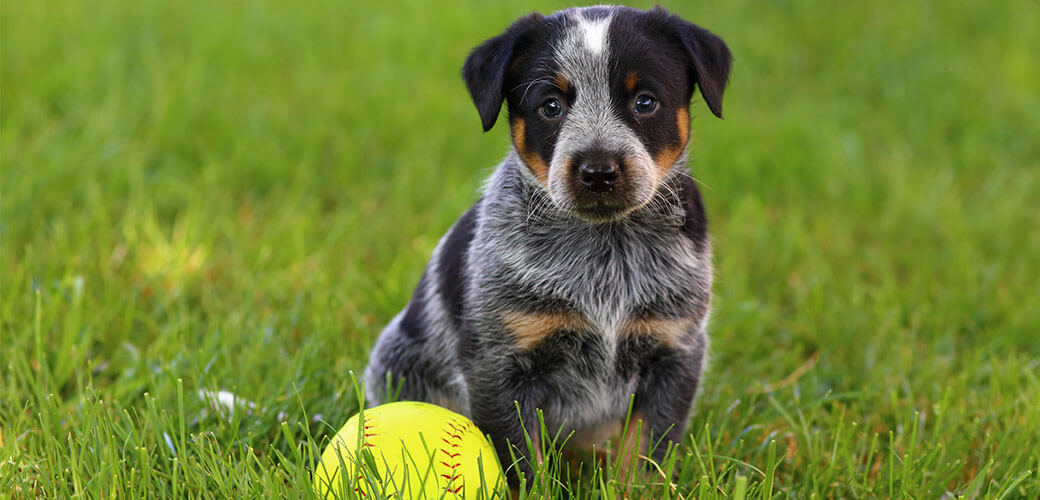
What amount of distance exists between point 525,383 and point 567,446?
0.41m

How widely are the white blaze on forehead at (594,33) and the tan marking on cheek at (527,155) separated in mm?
342

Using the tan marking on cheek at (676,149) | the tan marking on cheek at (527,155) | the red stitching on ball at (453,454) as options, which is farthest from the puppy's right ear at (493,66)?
the red stitching on ball at (453,454)

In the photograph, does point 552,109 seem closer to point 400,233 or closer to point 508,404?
point 508,404

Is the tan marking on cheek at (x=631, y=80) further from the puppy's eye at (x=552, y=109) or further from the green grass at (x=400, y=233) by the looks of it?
the green grass at (x=400, y=233)

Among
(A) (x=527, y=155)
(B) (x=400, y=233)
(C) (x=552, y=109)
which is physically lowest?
(B) (x=400, y=233)

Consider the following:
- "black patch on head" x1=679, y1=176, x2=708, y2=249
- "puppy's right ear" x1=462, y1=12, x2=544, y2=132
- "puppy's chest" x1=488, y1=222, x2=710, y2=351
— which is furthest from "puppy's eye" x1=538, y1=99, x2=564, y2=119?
"black patch on head" x1=679, y1=176, x2=708, y2=249

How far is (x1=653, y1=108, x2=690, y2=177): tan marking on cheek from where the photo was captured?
10.5ft

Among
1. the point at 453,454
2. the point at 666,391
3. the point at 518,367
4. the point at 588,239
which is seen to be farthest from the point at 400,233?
the point at 453,454

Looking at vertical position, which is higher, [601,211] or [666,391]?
[601,211]

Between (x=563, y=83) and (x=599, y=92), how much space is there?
12 cm

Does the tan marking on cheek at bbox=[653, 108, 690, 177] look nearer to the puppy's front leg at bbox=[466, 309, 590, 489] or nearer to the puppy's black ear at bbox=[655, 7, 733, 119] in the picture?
the puppy's black ear at bbox=[655, 7, 733, 119]

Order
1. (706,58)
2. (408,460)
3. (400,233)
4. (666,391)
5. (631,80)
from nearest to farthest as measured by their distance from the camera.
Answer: (408,460), (631,80), (706,58), (666,391), (400,233)

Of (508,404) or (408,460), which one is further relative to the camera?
(508,404)

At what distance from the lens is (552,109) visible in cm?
321
